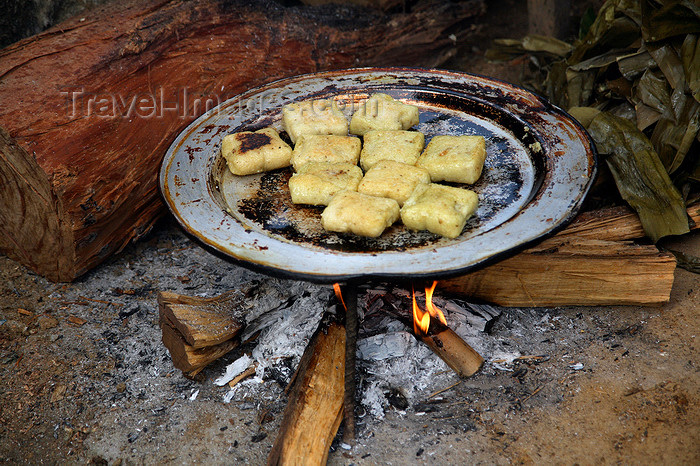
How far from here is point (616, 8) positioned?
4.38m

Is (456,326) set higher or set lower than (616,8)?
lower

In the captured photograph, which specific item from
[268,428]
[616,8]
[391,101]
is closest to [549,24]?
[616,8]

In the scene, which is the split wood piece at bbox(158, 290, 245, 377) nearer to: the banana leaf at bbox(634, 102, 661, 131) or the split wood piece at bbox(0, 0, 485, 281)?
the split wood piece at bbox(0, 0, 485, 281)

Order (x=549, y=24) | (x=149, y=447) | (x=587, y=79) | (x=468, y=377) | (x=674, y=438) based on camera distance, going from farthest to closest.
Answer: (x=549, y=24) → (x=587, y=79) → (x=468, y=377) → (x=149, y=447) → (x=674, y=438)

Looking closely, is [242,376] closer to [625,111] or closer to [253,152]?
[253,152]

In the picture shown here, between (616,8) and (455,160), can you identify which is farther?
(616,8)

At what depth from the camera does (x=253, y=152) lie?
2926 millimetres

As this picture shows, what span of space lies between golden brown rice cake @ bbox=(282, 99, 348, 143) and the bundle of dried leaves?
1.86 metres

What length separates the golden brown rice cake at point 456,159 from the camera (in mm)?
2748

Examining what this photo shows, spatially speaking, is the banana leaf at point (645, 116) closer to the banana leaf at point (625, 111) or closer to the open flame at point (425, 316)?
the banana leaf at point (625, 111)

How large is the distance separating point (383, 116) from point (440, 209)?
1.05m

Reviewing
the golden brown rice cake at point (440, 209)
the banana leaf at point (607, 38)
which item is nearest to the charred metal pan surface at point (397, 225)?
the golden brown rice cake at point (440, 209)

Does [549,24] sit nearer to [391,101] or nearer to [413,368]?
[391,101]

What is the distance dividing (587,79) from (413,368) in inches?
122
